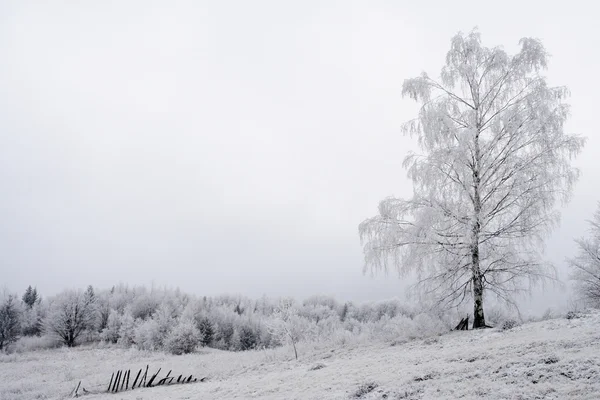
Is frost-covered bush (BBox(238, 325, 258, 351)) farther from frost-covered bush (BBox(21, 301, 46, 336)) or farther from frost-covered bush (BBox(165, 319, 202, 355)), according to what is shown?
frost-covered bush (BBox(21, 301, 46, 336))

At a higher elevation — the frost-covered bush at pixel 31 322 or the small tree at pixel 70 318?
the small tree at pixel 70 318

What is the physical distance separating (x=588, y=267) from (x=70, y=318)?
82.0m

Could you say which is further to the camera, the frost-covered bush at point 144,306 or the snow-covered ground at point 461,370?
the frost-covered bush at point 144,306

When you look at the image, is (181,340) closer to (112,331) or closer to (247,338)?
(247,338)

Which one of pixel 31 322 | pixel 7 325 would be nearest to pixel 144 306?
pixel 31 322

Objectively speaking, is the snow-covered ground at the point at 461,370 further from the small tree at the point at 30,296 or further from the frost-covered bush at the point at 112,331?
the small tree at the point at 30,296

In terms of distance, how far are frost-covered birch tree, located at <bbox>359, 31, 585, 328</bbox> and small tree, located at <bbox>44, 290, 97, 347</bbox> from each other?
7199cm

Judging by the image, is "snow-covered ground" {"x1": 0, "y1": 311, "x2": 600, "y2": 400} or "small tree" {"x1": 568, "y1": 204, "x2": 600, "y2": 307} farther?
"small tree" {"x1": 568, "y1": 204, "x2": 600, "y2": 307}

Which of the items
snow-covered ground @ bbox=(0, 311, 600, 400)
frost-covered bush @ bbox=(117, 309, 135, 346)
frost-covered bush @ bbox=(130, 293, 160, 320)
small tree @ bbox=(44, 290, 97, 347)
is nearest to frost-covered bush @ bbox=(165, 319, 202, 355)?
frost-covered bush @ bbox=(117, 309, 135, 346)

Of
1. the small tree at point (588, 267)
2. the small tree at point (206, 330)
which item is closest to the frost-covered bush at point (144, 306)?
the small tree at point (206, 330)

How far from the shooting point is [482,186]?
1534 centimetres

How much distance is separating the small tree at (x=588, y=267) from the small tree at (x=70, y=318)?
80294mm

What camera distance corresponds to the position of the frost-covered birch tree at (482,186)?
1412 cm

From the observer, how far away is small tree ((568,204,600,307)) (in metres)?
30.9
